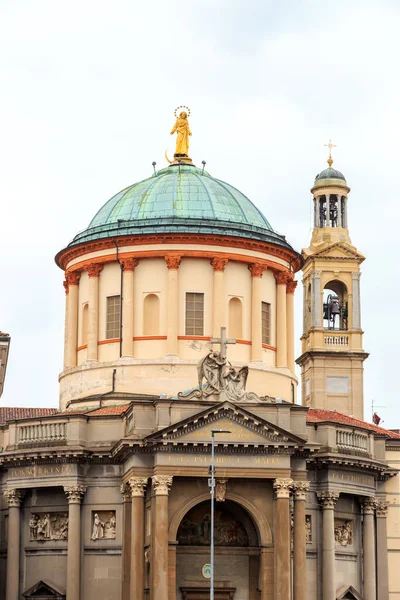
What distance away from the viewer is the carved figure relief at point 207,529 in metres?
65.2

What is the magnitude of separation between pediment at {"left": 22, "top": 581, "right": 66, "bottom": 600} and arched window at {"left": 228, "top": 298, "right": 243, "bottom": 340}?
14357mm

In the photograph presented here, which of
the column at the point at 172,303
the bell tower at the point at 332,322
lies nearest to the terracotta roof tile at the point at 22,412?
the column at the point at 172,303

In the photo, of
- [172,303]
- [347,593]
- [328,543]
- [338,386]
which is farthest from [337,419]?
[338,386]

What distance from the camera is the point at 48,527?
66.9m

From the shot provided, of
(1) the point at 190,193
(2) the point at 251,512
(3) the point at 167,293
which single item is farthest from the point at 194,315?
(2) the point at 251,512

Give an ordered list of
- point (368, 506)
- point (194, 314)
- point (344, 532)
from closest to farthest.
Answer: point (344, 532) → point (368, 506) → point (194, 314)

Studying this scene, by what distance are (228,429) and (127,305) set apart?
10.9 metres

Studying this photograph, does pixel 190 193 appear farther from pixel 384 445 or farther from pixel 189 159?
pixel 384 445

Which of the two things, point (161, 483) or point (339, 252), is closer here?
point (161, 483)

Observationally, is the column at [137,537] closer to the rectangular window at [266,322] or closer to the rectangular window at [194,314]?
the rectangular window at [194,314]

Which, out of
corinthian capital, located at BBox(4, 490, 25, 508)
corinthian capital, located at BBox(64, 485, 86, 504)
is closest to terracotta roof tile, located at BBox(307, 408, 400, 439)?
corinthian capital, located at BBox(64, 485, 86, 504)

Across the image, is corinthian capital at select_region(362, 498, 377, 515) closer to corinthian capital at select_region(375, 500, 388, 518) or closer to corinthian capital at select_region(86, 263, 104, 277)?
corinthian capital at select_region(375, 500, 388, 518)

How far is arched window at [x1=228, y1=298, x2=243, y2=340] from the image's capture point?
71.8 m

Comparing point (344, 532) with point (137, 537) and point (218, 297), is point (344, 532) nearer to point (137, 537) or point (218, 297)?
point (137, 537)
